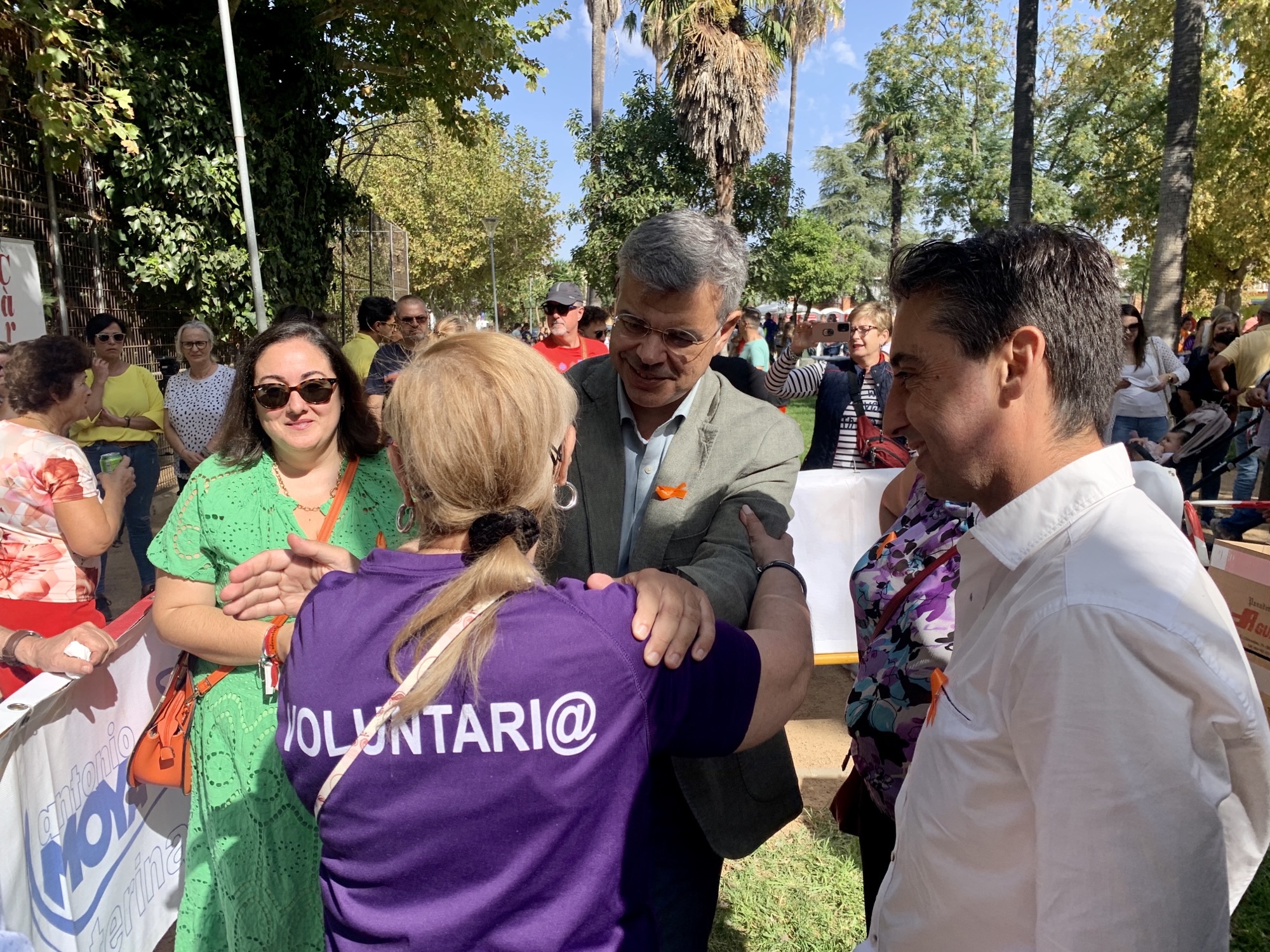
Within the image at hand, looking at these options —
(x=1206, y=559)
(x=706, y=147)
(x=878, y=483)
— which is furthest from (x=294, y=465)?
(x=706, y=147)

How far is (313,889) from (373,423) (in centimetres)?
127

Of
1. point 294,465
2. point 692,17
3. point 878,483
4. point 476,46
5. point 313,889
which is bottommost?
point 313,889

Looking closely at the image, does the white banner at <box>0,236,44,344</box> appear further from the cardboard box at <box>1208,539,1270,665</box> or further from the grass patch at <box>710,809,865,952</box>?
the cardboard box at <box>1208,539,1270,665</box>

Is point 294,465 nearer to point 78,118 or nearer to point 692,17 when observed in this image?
point 78,118

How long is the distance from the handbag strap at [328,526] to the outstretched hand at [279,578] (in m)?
0.46

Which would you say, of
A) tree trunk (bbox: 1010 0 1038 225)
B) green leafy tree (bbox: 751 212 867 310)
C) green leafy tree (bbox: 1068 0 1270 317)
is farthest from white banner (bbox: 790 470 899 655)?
green leafy tree (bbox: 751 212 867 310)

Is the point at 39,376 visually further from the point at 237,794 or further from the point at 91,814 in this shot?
the point at 237,794

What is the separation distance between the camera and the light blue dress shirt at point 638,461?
1940 millimetres

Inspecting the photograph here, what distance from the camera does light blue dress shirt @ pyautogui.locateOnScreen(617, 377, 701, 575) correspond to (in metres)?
1.94

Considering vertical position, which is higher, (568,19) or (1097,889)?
(568,19)

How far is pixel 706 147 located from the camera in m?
20.1

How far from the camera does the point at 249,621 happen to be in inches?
79.9

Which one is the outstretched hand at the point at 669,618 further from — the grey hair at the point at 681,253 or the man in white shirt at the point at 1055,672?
the grey hair at the point at 681,253

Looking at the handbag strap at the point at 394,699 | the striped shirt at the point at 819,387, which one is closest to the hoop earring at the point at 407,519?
the handbag strap at the point at 394,699
